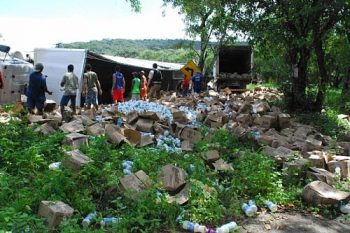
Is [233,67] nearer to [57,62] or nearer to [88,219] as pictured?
[57,62]

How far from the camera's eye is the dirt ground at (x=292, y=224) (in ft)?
14.9

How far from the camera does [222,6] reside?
12656mm

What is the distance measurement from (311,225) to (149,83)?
10.9 m

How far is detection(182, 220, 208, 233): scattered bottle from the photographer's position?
427 centimetres

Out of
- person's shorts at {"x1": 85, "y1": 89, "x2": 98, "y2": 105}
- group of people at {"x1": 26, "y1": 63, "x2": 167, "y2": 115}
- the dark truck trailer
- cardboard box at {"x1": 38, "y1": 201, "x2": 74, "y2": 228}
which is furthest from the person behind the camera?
the dark truck trailer

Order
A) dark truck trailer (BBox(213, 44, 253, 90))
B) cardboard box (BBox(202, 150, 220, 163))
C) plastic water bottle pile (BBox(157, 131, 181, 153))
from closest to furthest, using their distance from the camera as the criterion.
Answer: cardboard box (BBox(202, 150, 220, 163)) < plastic water bottle pile (BBox(157, 131, 181, 153)) < dark truck trailer (BBox(213, 44, 253, 90))

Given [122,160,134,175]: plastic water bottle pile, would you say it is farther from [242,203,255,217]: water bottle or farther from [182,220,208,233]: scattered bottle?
[242,203,255,217]: water bottle

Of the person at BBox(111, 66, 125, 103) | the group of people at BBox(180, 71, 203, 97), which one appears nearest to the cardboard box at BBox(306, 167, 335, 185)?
the person at BBox(111, 66, 125, 103)

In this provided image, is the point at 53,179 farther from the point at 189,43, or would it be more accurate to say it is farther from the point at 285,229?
the point at 189,43

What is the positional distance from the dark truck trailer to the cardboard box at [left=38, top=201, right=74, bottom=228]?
15.4 metres

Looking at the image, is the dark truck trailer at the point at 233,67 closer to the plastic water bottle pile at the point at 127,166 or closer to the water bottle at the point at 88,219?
the plastic water bottle pile at the point at 127,166

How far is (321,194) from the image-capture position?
510 cm

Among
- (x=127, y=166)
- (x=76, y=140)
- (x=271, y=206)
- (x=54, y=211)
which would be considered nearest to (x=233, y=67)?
(x=76, y=140)

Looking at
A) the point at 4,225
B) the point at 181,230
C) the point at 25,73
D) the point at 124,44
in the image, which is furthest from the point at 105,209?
the point at 124,44
